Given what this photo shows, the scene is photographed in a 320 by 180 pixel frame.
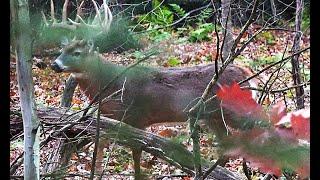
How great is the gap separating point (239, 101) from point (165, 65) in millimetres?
4168

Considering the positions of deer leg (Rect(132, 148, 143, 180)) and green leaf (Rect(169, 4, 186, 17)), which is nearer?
deer leg (Rect(132, 148, 143, 180))

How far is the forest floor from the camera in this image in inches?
74.7

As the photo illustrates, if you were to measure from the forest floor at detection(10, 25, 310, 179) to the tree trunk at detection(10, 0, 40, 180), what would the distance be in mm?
195

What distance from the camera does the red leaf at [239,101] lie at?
979 millimetres

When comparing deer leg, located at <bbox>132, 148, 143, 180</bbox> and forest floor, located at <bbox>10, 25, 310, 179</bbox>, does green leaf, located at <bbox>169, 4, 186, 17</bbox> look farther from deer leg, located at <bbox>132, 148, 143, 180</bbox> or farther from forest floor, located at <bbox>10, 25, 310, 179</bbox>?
deer leg, located at <bbox>132, 148, 143, 180</bbox>

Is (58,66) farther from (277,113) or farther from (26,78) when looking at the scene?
(277,113)

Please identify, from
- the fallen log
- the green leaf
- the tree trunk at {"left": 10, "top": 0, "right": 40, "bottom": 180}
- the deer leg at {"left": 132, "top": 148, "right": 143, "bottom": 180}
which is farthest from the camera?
the green leaf

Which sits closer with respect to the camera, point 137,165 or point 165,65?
point 137,165

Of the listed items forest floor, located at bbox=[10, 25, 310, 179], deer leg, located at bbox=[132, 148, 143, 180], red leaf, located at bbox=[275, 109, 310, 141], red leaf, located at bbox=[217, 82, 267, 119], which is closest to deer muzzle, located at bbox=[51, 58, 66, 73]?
forest floor, located at bbox=[10, 25, 310, 179]

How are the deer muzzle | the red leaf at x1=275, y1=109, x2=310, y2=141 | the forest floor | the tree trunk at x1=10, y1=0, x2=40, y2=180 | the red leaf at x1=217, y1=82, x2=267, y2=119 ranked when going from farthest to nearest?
the deer muzzle → the forest floor → the tree trunk at x1=10, y1=0, x2=40, y2=180 → the red leaf at x1=217, y1=82, x2=267, y2=119 → the red leaf at x1=275, y1=109, x2=310, y2=141

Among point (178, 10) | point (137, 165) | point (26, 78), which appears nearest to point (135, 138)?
point (137, 165)

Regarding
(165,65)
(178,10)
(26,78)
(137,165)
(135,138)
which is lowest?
(165,65)

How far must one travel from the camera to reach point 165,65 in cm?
516
